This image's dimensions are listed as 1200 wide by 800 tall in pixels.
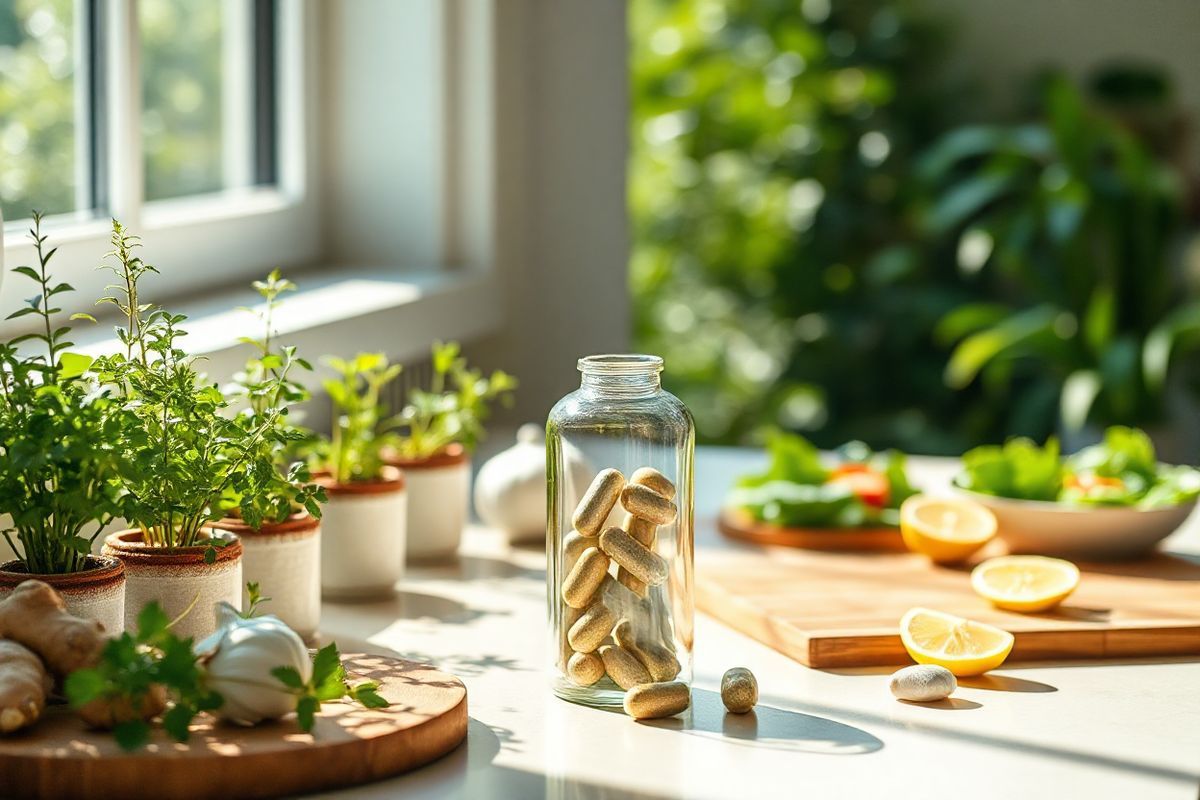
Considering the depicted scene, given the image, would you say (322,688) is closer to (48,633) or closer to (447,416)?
Answer: (48,633)

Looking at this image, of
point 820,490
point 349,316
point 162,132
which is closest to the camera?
point 820,490

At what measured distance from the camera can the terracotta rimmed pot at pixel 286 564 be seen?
1.22 m

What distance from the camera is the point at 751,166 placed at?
4.56 metres

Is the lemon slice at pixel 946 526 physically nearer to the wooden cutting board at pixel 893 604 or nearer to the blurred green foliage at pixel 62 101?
the wooden cutting board at pixel 893 604

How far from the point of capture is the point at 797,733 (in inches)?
41.0

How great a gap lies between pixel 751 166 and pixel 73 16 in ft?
9.83

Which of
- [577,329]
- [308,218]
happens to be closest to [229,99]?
[308,218]

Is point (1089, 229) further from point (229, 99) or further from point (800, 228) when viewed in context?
point (229, 99)

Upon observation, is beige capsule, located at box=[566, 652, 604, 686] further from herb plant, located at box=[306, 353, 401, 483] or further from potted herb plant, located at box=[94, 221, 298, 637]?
herb plant, located at box=[306, 353, 401, 483]

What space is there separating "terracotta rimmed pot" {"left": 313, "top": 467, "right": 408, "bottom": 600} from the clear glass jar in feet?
1.03

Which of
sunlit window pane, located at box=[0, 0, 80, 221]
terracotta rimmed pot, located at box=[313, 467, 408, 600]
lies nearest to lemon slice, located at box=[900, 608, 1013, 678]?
terracotta rimmed pot, located at box=[313, 467, 408, 600]

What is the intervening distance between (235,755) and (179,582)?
0.73 feet

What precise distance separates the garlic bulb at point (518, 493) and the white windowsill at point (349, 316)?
0.82 feet

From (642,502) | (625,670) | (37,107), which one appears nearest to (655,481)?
(642,502)
